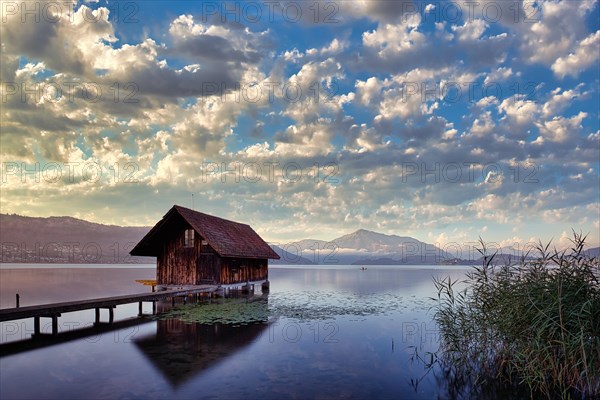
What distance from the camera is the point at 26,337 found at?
1889 cm

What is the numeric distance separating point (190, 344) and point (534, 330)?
493 inches

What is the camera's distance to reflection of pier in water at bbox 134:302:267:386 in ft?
45.4

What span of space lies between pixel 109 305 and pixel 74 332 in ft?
7.74

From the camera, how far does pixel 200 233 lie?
31.4 m

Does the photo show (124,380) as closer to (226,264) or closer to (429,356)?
(429,356)

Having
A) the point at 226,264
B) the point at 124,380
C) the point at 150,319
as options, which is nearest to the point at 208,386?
the point at 124,380

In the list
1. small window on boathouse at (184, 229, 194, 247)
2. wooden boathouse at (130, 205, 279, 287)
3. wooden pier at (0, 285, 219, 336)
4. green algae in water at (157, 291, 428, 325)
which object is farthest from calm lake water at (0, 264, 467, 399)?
small window on boathouse at (184, 229, 194, 247)

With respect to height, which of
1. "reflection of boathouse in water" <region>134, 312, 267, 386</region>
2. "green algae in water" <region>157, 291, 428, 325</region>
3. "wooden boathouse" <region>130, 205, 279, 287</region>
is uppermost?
"wooden boathouse" <region>130, 205, 279, 287</region>

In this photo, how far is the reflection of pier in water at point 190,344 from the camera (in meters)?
13.8

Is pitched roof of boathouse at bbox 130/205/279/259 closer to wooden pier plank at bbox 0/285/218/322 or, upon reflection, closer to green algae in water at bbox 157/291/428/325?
green algae in water at bbox 157/291/428/325

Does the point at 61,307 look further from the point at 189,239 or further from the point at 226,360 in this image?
the point at 189,239

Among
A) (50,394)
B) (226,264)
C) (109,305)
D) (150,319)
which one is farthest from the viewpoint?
(226,264)

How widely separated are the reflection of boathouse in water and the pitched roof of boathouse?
10.0 meters

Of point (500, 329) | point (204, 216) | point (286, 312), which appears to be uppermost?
point (204, 216)
